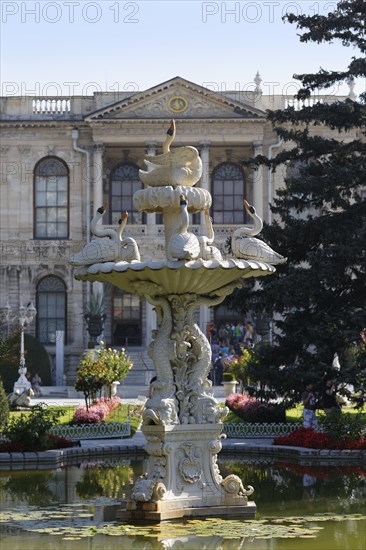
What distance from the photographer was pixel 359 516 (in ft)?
53.0

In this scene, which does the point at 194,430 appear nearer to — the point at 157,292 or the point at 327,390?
the point at 157,292

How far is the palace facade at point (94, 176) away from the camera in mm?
56188

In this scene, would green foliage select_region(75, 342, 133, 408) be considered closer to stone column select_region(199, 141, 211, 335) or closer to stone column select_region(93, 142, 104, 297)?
stone column select_region(199, 141, 211, 335)

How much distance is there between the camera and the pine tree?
28.9 metres

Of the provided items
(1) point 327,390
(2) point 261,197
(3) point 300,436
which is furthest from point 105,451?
(2) point 261,197

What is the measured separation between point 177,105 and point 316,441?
33.8 meters

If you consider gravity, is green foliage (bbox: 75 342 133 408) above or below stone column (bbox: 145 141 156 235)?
below

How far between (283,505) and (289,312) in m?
13.6

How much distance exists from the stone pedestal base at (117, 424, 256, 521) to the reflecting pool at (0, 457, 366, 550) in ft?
0.99

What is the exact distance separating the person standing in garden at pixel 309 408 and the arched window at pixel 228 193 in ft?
99.6

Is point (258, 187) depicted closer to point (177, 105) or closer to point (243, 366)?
point (177, 105)

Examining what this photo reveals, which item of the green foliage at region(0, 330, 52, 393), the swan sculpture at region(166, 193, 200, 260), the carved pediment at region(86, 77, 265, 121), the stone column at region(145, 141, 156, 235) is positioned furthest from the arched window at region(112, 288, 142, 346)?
the swan sculpture at region(166, 193, 200, 260)

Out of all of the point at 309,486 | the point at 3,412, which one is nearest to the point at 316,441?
the point at 309,486

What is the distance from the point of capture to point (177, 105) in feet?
185
